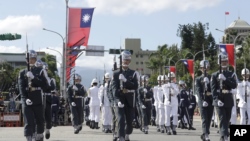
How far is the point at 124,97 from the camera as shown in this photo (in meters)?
14.6

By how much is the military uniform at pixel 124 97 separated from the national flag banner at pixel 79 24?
23.3 meters

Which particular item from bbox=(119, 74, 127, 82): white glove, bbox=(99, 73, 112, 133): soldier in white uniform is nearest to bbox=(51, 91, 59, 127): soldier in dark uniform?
bbox=(99, 73, 112, 133): soldier in white uniform

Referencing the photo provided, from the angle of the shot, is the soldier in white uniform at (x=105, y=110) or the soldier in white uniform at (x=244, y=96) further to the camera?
the soldier in white uniform at (x=105, y=110)

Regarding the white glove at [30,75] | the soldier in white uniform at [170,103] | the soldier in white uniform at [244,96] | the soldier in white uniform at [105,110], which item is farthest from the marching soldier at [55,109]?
the white glove at [30,75]

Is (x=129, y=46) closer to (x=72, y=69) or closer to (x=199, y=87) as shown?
(x=72, y=69)

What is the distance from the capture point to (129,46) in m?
159

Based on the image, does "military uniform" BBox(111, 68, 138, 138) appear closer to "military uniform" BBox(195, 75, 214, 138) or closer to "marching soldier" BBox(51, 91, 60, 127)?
"military uniform" BBox(195, 75, 214, 138)

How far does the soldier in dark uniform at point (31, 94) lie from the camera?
1423 centimetres

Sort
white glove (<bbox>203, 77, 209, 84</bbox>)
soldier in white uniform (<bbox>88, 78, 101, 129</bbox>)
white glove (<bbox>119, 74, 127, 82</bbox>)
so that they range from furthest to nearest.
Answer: soldier in white uniform (<bbox>88, 78, 101, 129</bbox>) → white glove (<bbox>203, 77, 209, 84</bbox>) → white glove (<bbox>119, 74, 127, 82</bbox>)

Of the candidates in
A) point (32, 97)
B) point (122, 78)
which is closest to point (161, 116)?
point (122, 78)

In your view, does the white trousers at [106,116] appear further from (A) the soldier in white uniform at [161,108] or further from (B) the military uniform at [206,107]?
(B) the military uniform at [206,107]

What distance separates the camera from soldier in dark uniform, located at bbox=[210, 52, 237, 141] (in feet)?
47.4

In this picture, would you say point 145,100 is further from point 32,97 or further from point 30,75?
point 30,75

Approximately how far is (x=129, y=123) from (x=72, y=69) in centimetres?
2672
